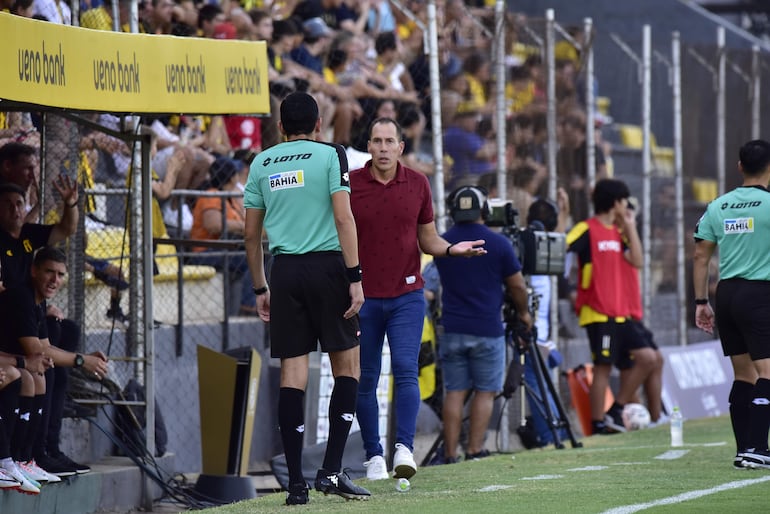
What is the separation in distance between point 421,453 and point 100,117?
4.20 meters

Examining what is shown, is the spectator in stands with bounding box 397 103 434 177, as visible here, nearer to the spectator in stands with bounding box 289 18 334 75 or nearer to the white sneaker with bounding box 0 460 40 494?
the spectator in stands with bounding box 289 18 334 75

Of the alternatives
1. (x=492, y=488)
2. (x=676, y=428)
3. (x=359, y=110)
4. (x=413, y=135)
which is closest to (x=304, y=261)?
(x=492, y=488)

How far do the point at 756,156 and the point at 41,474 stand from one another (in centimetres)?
473

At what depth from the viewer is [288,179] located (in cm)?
739

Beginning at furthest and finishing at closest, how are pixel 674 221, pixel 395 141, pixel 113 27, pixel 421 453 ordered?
1. pixel 674 221
2. pixel 421 453
3. pixel 113 27
4. pixel 395 141

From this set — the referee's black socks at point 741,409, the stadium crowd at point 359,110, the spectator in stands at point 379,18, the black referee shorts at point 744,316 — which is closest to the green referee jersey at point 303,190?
the black referee shorts at point 744,316

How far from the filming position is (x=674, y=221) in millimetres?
17203

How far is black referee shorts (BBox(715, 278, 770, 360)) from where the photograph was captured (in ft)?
29.5

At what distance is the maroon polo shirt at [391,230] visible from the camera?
8.63 m

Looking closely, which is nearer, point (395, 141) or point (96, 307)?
point (395, 141)

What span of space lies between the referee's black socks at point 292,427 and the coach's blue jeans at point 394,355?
1.10 metres

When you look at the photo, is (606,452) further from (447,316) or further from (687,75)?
(687,75)

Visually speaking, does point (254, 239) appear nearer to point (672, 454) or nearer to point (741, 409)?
point (741, 409)

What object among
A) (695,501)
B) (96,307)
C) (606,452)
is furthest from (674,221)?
(695,501)
